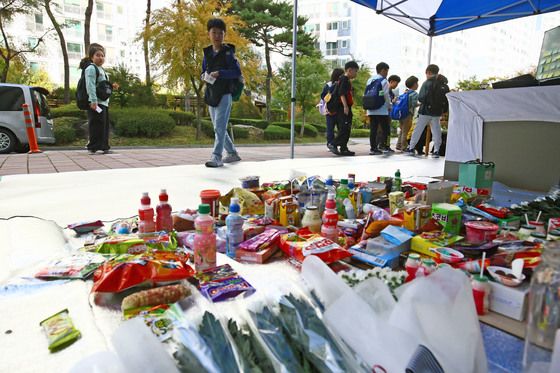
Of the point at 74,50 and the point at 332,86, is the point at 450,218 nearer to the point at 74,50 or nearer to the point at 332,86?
the point at 332,86

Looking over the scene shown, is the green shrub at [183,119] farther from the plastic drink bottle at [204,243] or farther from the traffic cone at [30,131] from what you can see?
the plastic drink bottle at [204,243]

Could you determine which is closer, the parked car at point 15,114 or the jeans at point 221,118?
the jeans at point 221,118

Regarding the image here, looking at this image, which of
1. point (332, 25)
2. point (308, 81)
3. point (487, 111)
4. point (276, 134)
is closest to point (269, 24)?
point (308, 81)

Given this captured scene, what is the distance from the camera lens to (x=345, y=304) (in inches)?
39.5

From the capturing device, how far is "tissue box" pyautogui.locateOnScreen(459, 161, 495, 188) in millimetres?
3032

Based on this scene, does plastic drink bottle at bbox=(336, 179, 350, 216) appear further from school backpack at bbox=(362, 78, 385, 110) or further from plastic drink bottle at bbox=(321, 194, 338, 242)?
school backpack at bbox=(362, 78, 385, 110)

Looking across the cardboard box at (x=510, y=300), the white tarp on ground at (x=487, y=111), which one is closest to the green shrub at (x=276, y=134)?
the white tarp on ground at (x=487, y=111)

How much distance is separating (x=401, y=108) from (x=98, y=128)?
5.40 metres

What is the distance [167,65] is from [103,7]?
95.5ft

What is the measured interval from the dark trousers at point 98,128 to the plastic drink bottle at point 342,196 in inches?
185

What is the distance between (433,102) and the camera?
19.4ft

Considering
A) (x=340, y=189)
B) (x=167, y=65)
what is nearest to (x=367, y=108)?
(x=340, y=189)

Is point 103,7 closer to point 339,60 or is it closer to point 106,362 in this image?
point 339,60

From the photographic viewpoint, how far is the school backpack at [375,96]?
20.4 ft
